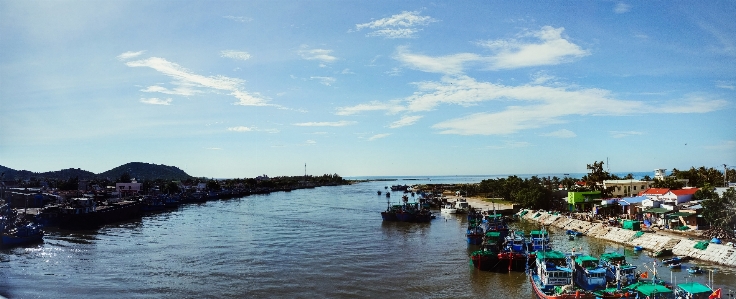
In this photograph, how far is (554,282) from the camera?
2491cm

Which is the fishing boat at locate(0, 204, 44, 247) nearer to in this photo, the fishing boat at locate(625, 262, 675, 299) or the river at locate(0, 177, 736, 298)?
the river at locate(0, 177, 736, 298)

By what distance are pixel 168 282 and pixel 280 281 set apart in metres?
6.91

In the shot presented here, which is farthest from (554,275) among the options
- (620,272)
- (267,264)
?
(267,264)

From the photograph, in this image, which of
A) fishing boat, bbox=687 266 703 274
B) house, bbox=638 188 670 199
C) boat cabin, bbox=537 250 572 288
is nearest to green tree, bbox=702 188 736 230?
fishing boat, bbox=687 266 703 274

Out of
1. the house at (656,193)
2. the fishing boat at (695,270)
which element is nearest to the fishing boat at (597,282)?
the fishing boat at (695,270)

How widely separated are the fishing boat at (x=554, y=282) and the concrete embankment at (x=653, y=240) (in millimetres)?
10014

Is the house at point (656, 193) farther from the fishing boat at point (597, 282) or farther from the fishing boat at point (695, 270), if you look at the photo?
the fishing boat at point (597, 282)

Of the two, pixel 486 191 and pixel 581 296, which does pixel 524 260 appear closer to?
pixel 581 296

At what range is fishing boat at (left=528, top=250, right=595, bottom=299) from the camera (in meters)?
22.8

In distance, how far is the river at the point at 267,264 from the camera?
89.4 ft

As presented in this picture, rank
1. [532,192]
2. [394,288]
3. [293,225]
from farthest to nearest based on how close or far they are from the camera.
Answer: [532,192], [293,225], [394,288]

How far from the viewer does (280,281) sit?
29375 millimetres

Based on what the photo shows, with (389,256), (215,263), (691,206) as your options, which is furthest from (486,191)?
(215,263)

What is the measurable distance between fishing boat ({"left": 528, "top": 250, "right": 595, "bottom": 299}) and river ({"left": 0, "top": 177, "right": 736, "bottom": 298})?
1.05m
